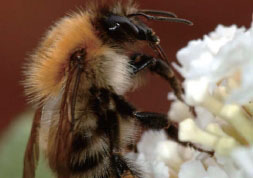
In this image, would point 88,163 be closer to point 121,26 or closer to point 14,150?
point 121,26

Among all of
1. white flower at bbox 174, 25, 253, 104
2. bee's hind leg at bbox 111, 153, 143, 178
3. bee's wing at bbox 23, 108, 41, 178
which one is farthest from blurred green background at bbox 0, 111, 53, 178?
white flower at bbox 174, 25, 253, 104

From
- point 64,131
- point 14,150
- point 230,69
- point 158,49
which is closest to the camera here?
point 230,69

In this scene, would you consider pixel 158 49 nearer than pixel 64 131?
No

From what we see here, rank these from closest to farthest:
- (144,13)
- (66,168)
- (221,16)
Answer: (66,168), (144,13), (221,16)

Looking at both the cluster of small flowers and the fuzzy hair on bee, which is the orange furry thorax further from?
the cluster of small flowers

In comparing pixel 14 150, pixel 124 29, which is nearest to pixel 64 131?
pixel 124 29

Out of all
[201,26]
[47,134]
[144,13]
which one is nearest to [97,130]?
[47,134]

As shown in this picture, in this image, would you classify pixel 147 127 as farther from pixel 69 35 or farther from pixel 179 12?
pixel 179 12
